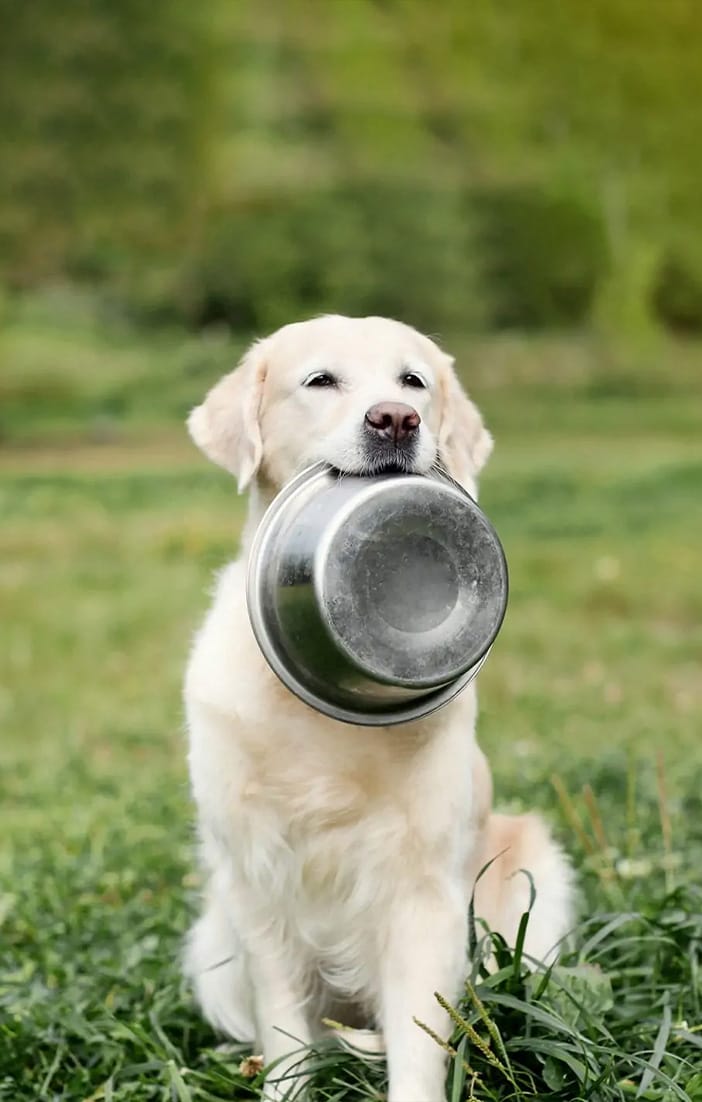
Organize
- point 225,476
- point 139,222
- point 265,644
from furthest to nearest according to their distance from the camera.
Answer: point 139,222, point 225,476, point 265,644

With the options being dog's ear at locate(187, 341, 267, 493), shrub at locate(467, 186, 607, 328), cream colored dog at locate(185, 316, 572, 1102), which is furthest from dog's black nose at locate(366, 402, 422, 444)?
shrub at locate(467, 186, 607, 328)

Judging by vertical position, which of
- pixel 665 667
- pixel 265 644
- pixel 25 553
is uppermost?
pixel 265 644

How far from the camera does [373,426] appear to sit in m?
2.58

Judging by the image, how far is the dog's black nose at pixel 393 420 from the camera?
8.42 ft

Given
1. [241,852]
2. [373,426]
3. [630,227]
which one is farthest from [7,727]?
[630,227]

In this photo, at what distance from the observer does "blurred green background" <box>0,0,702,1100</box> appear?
9.28m

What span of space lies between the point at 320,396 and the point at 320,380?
0.04 meters

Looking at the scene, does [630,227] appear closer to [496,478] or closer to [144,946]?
[496,478]

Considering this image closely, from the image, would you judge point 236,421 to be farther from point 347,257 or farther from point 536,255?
point 536,255

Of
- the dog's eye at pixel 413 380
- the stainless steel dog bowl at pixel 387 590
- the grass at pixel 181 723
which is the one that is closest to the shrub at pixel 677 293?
the grass at pixel 181 723

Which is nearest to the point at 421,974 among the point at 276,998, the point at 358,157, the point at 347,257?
the point at 276,998

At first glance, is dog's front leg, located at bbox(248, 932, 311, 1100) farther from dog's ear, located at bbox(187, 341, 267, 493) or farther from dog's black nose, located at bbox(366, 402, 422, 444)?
dog's black nose, located at bbox(366, 402, 422, 444)

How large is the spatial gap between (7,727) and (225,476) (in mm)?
3934

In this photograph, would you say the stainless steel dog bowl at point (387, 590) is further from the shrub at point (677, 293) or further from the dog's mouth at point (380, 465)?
the shrub at point (677, 293)
